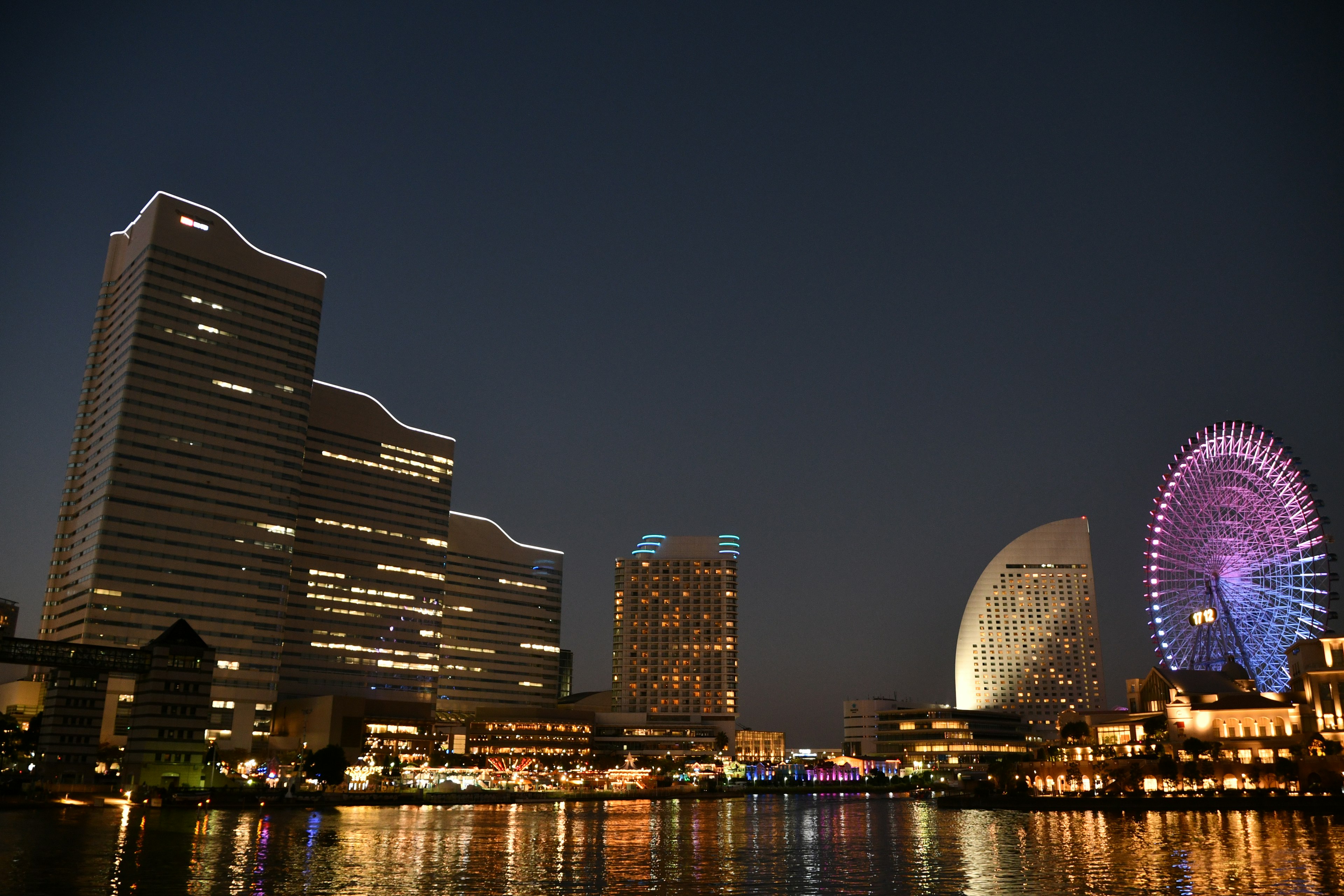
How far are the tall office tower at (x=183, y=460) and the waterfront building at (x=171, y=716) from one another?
48.2 metres

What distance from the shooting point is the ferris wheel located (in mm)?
116125

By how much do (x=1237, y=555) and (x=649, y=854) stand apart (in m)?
85.3

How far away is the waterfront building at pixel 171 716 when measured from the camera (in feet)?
415

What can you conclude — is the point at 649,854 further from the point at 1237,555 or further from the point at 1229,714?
the point at 1229,714

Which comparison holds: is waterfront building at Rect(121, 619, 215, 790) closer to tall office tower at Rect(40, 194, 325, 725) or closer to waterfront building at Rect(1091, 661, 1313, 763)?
tall office tower at Rect(40, 194, 325, 725)

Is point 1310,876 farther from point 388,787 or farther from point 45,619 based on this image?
point 45,619

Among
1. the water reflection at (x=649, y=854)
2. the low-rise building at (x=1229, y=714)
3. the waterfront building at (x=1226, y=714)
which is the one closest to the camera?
the water reflection at (x=649, y=854)

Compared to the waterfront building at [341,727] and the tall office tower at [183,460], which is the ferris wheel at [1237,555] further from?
the tall office tower at [183,460]

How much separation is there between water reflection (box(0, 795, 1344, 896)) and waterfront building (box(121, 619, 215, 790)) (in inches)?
343

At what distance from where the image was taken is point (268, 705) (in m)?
188

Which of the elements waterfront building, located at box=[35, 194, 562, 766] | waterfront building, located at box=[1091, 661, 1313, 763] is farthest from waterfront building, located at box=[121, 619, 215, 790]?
waterfront building, located at box=[1091, 661, 1313, 763]

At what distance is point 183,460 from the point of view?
18425 centimetres

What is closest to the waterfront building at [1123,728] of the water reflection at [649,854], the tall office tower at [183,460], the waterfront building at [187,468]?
the water reflection at [649,854]

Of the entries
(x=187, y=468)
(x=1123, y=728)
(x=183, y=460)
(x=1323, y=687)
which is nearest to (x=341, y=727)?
(x=187, y=468)
